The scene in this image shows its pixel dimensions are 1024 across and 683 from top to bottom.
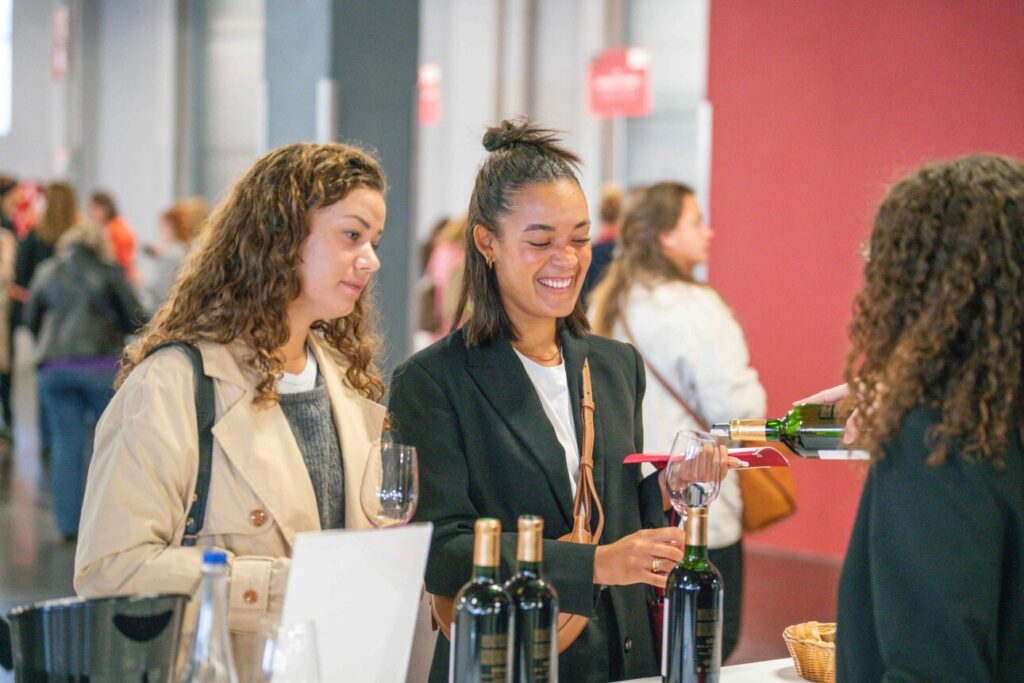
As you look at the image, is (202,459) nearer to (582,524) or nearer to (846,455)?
(582,524)

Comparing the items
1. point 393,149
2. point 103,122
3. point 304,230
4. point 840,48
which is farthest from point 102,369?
point 103,122

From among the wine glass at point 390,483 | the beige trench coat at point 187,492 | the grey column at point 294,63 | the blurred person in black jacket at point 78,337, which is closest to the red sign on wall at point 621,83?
the blurred person in black jacket at point 78,337

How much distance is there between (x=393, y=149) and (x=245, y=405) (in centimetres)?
353

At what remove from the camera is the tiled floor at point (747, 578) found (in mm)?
5508

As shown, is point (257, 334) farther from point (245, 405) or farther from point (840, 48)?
point (840, 48)

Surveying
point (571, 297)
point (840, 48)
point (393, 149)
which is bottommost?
point (571, 297)

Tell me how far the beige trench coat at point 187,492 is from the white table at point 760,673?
68 cm

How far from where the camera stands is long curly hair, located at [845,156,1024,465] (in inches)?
62.2

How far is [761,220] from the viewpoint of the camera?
677 centimetres

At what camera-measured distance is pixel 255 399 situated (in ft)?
7.54

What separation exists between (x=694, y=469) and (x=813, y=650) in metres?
0.45

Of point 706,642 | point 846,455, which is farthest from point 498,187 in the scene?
point 706,642

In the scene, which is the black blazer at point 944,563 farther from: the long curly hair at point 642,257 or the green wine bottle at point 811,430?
the long curly hair at point 642,257

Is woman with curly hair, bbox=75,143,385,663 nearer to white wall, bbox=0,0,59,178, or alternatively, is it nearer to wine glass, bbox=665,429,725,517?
wine glass, bbox=665,429,725,517
